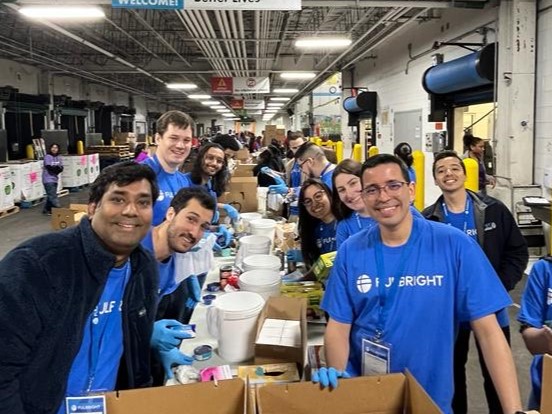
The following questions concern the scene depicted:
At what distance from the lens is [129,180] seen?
1.56m

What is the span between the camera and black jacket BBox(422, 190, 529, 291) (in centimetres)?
264

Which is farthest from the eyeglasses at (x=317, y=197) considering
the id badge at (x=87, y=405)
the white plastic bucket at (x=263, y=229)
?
the id badge at (x=87, y=405)

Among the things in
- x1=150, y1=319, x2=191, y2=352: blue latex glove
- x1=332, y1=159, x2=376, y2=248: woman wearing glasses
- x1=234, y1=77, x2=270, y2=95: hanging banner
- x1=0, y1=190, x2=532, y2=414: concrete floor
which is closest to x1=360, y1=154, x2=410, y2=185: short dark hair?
x1=0, y1=190, x2=532, y2=414: concrete floor

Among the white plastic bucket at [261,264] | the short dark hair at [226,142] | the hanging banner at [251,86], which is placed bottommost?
the white plastic bucket at [261,264]

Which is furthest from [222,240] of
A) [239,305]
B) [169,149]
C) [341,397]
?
[341,397]

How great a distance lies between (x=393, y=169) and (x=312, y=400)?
33.5 inches

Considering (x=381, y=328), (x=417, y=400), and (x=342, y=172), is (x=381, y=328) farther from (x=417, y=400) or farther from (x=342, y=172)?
(x=342, y=172)

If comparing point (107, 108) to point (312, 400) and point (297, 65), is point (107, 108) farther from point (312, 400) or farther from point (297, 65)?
point (312, 400)

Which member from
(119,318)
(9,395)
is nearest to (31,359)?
(9,395)

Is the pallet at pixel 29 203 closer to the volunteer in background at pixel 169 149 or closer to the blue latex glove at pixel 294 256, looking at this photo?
the volunteer in background at pixel 169 149

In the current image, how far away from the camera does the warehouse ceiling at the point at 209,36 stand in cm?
779

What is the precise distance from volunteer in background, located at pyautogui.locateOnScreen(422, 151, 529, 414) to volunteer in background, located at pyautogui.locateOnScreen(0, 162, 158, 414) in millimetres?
1707

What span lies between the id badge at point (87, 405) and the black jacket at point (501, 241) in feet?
7.06

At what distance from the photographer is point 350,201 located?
2520mm
